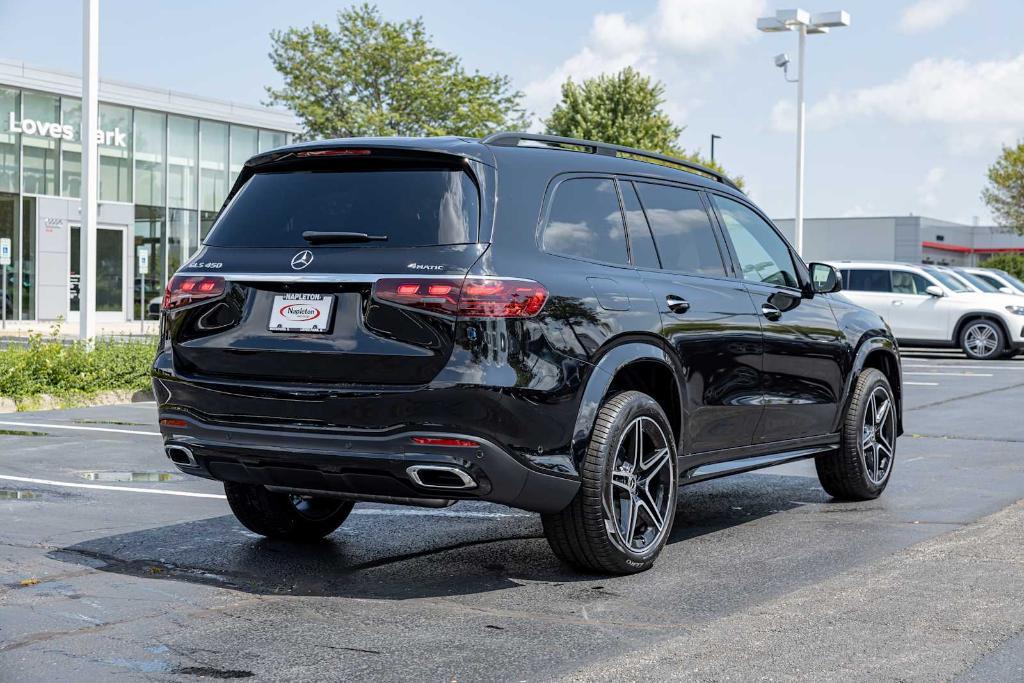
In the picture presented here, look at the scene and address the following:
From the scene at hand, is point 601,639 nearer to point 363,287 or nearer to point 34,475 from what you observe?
point 363,287

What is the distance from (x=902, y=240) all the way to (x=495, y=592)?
78500 millimetres

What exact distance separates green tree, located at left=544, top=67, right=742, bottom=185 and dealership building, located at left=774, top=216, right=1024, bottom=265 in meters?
22.5

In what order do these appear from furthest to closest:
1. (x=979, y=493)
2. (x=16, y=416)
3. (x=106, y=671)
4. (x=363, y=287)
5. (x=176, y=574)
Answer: (x=16, y=416) < (x=979, y=493) < (x=176, y=574) < (x=363, y=287) < (x=106, y=671)

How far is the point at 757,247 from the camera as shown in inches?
280

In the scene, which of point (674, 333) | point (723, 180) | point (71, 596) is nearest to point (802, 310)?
point (723, 180)

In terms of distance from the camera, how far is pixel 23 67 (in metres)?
34.4

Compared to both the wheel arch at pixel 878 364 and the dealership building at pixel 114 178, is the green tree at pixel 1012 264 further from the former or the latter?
the wheel arch at pixel 878 364

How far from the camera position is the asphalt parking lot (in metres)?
4.22

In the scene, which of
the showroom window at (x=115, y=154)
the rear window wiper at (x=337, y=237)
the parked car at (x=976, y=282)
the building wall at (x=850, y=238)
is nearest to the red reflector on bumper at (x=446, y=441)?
the rear window wiper at (x=337, y=237)

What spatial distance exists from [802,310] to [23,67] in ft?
104

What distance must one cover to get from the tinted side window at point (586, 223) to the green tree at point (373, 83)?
125 feet

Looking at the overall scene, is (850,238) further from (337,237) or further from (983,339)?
(337,237)

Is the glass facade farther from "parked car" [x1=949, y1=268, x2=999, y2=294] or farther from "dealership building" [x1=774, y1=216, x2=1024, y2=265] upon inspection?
"dealership building" [x1=774, y1=216, x2=1024, y2=265]

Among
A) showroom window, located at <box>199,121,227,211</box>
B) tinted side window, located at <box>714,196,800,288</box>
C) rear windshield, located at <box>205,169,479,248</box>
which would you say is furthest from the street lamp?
rear windshield, located at <box>205,169,479,248</box>
